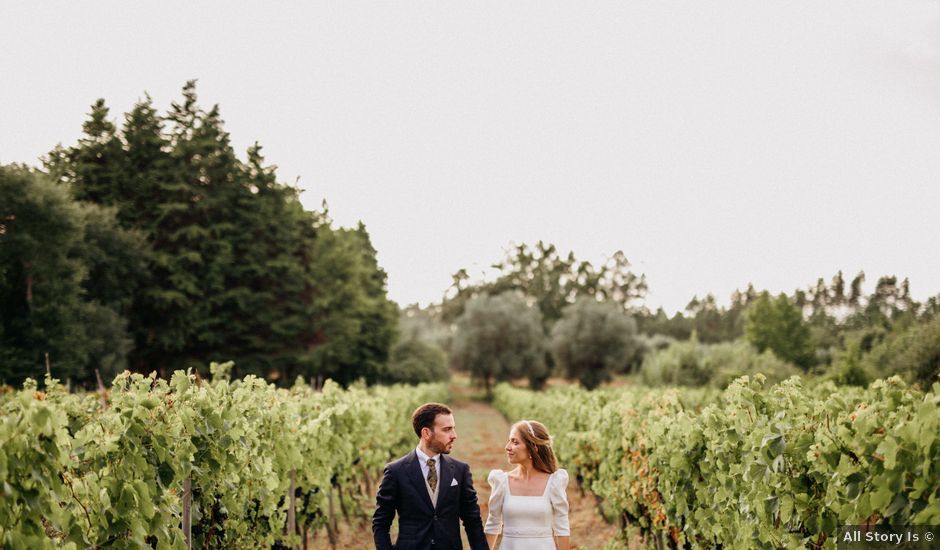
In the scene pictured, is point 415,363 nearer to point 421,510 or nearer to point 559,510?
point 559,510

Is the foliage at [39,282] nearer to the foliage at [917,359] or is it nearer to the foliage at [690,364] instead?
the foliage at [690,364]

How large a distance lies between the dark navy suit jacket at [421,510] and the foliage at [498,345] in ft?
164

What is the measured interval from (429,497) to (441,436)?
1.18 feet

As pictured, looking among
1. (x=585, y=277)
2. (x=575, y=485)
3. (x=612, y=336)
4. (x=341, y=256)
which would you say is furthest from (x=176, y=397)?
(x=585, y=277)

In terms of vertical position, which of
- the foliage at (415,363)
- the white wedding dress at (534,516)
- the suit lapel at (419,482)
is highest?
the suit lapel at (419,482)

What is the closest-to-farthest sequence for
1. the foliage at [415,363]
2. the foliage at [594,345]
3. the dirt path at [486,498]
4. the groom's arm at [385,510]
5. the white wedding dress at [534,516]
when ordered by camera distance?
the groom's arm at [385,510]
the white wedding dress at [534,516]
the dirt path at [486,498]
the foliage at [415,363]
the foliage at [594,345]

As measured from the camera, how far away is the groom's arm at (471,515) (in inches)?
156

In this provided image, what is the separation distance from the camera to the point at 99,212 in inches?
1249

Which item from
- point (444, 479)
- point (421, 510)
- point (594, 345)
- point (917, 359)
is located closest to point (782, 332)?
point (594, 345)

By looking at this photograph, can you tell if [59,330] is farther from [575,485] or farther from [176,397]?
[176,397]

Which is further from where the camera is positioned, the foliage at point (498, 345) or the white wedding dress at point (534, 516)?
the foliage at point (498, 345)

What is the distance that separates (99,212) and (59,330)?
22.6 ft

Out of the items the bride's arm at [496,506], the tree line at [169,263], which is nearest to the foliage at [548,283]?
the tree line at [169,263]

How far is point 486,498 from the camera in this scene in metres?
12.5
